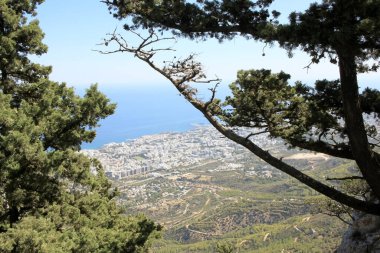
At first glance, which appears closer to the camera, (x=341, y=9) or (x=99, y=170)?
(x=341, y=9)

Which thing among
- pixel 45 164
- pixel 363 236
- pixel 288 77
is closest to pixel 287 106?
pixel 288 77

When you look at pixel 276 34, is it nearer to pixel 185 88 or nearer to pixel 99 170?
pixel 185 88

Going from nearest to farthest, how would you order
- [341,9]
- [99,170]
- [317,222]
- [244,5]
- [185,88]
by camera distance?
1. [341,9]
2. [244,5]
3. [185,88]
4. [99,170]
5. [317,222]

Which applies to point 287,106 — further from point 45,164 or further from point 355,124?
point 45,164

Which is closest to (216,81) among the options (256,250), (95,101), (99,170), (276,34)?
(276,34)

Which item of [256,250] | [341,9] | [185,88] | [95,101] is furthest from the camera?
[256,250]

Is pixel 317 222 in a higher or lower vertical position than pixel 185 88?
lower

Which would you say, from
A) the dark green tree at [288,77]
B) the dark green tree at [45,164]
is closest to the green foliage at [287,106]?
the dark green tree at [288,77]

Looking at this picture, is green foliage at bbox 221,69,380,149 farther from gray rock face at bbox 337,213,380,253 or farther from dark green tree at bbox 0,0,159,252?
dark green tree at bbox 0,0,159,252
